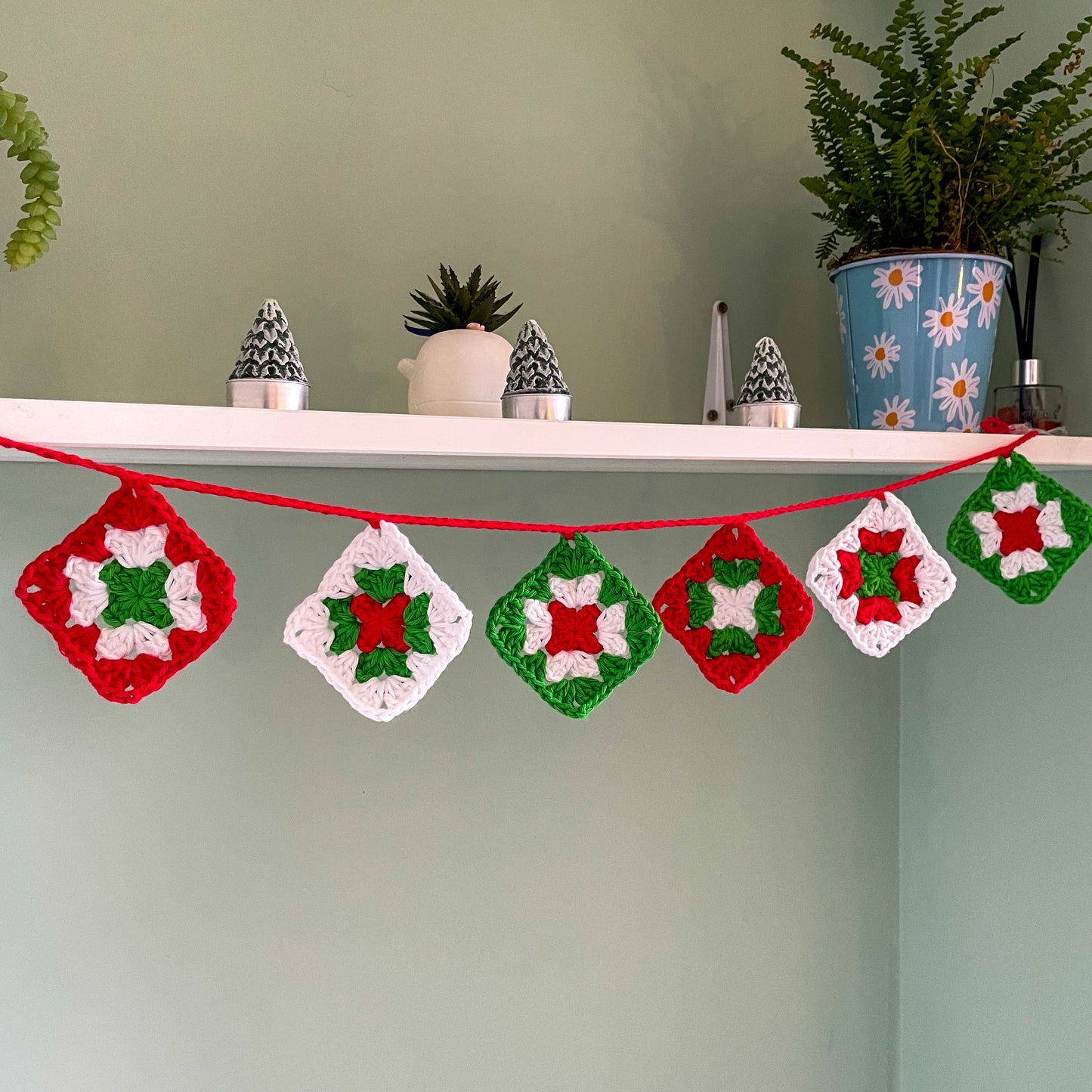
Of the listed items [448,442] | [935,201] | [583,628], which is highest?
[935,201]

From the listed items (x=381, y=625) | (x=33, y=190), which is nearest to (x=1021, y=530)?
(x=381, y=625)

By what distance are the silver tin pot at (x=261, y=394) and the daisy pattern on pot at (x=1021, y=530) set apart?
24.2 inches

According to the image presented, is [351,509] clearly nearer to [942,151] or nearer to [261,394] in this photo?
[261,394]

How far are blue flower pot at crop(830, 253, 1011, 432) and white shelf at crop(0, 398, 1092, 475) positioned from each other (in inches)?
2.2

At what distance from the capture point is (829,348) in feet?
3.86

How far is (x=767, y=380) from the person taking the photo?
0.86 m

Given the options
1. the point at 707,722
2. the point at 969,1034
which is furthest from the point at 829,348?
the point at 969,1034

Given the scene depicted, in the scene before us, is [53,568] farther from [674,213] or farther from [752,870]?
[752,870]

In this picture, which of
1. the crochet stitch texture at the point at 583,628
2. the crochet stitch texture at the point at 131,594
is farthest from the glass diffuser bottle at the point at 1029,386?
the crochet stitch texture at the point at 131,594

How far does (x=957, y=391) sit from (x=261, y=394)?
64 cm

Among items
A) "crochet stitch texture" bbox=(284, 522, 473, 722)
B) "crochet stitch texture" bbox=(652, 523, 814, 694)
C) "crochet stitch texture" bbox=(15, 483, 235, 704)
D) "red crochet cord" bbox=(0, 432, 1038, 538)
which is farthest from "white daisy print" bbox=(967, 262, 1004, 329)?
"crochet stitch texture" bbox=(15, 483, 235, 704)

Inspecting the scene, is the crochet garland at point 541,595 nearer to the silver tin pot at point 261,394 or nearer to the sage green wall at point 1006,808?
the silver tin pot at point 261,394

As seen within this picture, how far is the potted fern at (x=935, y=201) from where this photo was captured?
917 mm

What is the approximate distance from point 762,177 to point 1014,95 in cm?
28
